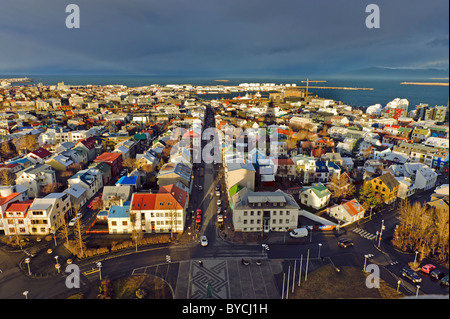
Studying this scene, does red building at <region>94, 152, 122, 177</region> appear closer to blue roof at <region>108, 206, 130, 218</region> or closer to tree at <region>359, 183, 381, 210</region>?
blue roof at <region>108, 206, 130, 218</region>

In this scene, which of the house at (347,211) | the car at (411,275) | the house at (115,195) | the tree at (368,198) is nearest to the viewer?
the car at (411,275)

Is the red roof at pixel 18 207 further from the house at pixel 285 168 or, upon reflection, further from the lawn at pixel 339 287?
the house at pixel 285 168

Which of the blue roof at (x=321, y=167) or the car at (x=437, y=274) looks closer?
the car at (x=437, y=274)

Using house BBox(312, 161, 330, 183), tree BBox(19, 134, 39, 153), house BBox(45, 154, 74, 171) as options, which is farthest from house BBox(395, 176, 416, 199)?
tree BBox(19, 134, 39, 153)

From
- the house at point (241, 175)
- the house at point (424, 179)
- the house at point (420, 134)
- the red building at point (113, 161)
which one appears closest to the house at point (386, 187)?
the house at point (424, 179)

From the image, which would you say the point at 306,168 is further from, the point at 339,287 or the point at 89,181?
the point at 89,181

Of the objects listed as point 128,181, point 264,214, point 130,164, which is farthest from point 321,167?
point 130,164
